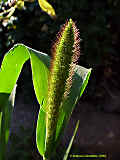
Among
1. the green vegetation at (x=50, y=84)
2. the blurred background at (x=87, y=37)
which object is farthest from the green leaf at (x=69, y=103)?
the blurred background at (x=87, y=37)

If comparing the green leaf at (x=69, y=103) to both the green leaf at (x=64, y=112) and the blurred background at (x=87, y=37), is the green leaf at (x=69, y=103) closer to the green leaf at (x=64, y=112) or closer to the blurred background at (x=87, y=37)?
the green leaf at (x=64, y=112)

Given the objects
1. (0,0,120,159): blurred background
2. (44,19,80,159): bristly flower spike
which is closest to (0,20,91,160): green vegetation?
(44,19,80,159): bristly flower spike

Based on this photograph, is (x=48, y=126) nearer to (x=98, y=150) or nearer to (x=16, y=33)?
(x=16, y=33)

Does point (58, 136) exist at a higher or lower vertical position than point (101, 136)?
higher

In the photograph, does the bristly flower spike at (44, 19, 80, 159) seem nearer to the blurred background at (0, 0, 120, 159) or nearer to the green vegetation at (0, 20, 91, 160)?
the green vegetation at (0, 20, 91, 160)

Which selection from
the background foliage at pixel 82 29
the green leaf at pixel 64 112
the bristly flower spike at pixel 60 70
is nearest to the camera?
the bristly flower spike at pixel 60 70

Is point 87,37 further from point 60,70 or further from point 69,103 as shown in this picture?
point 60,70

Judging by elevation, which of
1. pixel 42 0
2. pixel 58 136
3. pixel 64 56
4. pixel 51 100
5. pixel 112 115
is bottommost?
pixel 112 115

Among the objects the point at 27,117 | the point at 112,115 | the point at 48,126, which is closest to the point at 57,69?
the point at 48,126

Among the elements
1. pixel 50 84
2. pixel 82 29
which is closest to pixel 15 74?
pixel 50 84
